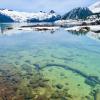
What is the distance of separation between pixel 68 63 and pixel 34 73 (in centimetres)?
699

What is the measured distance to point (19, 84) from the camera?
830 inches

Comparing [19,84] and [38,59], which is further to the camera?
[38,59]

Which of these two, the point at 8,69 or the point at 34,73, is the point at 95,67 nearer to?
the point at 34,73

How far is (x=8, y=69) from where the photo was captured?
2691 cm

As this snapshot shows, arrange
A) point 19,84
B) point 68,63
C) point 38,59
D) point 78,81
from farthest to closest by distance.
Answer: point 38,59 < point 68,63 < point 78,81 < point 19,84

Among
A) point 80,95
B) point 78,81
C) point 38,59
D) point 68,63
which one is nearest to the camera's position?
point 80,95

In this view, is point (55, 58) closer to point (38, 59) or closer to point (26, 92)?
point (38, 59)

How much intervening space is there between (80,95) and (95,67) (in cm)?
964

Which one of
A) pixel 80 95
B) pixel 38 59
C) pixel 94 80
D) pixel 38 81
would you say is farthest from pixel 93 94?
pixel 38 59

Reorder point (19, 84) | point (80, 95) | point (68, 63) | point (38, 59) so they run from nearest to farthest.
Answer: point (80, 95) < point (19, 84) < point (68, 63) < point (38, 59)

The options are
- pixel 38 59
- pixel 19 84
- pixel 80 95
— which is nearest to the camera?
pixel 80 95

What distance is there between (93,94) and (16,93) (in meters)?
5.58

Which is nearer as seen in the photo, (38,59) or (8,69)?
(8,69)

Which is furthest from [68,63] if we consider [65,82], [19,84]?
[19,84]
